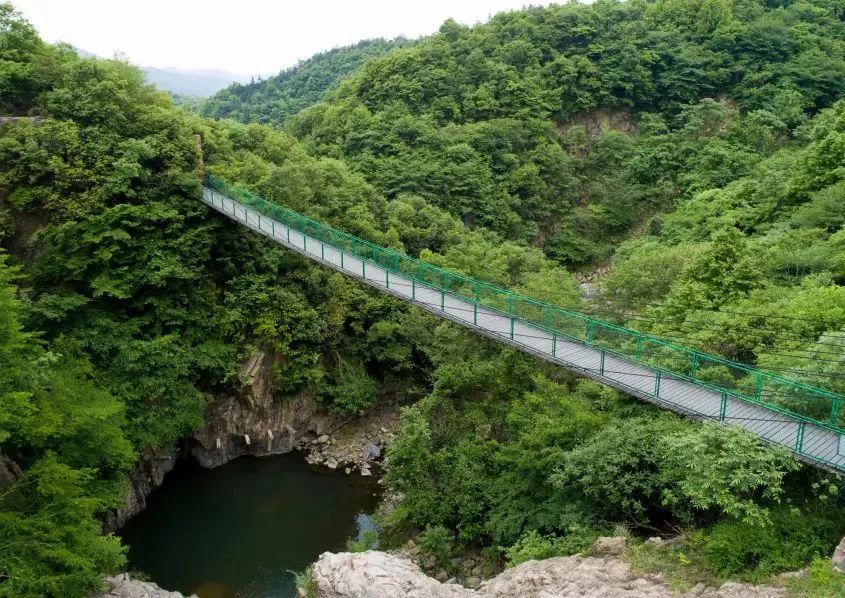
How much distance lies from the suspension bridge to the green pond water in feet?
20.7

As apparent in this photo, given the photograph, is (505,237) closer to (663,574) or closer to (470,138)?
(470,138)

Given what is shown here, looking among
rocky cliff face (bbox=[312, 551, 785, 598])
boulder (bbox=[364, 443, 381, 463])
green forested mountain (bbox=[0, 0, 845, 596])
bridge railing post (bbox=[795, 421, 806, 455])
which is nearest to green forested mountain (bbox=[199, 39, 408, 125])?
green forested mountain (bbox=[0, 0, 845, 596])

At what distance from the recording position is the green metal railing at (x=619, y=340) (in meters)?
9.46

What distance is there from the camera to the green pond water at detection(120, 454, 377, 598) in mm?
13930

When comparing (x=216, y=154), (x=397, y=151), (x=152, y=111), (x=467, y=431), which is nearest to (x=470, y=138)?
(x=397, y=151)

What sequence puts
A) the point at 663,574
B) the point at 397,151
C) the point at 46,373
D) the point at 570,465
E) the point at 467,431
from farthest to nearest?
the point at 397,151
the point at 467,431
the point at 46,373
the point at 570,465
the point at 663,574

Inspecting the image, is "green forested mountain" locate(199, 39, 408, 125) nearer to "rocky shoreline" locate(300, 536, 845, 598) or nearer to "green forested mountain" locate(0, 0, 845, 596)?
"green forested mountain" locate(0, 0, 845, 596)

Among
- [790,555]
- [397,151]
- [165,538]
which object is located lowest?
[165,538]

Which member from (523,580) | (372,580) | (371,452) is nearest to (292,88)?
(371,452)

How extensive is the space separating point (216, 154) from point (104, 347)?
27.8 ft

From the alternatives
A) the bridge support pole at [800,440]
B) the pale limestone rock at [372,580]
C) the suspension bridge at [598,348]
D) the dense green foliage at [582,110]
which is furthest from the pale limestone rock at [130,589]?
the dense green foliage at [582,110]

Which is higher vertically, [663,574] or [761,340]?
[761,340]

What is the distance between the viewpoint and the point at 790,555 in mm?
7926

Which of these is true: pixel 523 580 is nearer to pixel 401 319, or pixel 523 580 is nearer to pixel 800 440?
pixel 800 440
